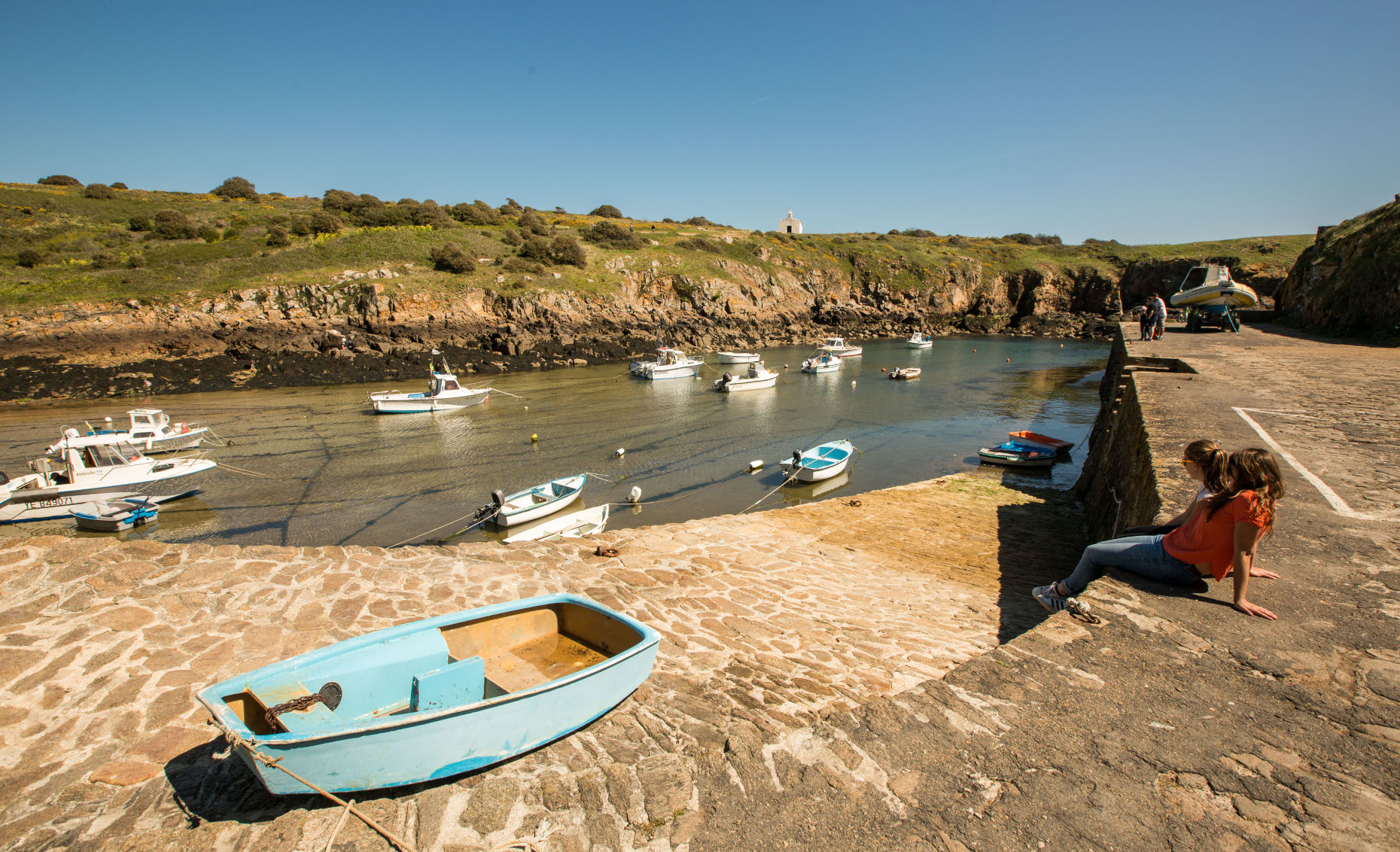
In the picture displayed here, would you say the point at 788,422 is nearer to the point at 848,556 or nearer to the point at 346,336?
the point at 848,556

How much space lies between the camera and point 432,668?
4648mm

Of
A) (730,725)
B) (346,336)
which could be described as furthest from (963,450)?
(346,336)

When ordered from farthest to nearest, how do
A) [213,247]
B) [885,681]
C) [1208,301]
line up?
[213,247] → [1208,301] → [885,681]

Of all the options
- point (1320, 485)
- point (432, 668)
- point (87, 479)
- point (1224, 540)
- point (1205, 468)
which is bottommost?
point (87, 479)

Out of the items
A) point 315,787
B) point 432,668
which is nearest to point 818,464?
point 432,668

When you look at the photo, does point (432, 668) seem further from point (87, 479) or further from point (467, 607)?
point (87, 479)

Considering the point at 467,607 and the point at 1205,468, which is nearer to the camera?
the point at 1205,468

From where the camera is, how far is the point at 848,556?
10.5 metres

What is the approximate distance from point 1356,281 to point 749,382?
2579 cm

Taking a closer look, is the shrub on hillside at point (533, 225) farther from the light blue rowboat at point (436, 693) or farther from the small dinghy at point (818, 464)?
the light blue rowboat at point (436, 693)

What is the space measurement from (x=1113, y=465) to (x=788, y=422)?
672 inches

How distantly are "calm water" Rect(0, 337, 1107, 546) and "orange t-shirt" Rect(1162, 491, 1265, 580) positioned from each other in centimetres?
1235

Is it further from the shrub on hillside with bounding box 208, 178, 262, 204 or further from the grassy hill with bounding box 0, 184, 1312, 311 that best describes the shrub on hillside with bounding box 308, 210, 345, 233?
the shrub on hillside with bounding box 208, 178, 262, 204

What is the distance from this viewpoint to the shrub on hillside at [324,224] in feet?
179
